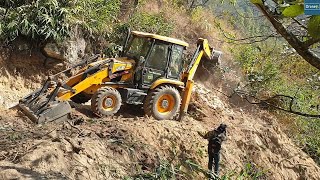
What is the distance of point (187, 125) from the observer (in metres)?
8.16

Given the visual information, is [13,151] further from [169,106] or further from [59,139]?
[169,106]

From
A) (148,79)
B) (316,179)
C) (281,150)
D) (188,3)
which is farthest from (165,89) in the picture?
(188,3)

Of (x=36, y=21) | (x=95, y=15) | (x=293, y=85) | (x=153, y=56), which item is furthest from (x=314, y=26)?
(x=293, y=85)

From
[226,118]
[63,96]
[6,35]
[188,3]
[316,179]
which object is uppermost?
[188,3]

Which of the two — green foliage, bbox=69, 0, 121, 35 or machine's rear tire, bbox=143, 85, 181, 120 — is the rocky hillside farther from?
green foliage, bbox=69, 0, 121, 35

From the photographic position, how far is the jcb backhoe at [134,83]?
754 cm

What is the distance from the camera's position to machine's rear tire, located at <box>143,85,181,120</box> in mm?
8289

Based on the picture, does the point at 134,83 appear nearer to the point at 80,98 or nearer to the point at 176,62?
the point at 176,62

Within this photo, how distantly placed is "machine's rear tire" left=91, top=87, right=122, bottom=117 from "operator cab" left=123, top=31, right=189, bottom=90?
65 centimetres

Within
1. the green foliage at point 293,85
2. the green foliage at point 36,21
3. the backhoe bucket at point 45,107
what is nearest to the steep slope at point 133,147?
the backhoe bucket at point 45,107

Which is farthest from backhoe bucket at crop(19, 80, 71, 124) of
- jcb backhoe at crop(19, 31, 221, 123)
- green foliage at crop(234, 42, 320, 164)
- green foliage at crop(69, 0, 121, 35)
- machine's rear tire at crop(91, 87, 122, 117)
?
green foliage at crop(234, 42, 320, 164)

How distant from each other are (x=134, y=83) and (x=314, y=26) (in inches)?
288

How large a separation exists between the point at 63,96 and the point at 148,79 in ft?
6.00

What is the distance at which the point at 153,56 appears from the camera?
323 inches
